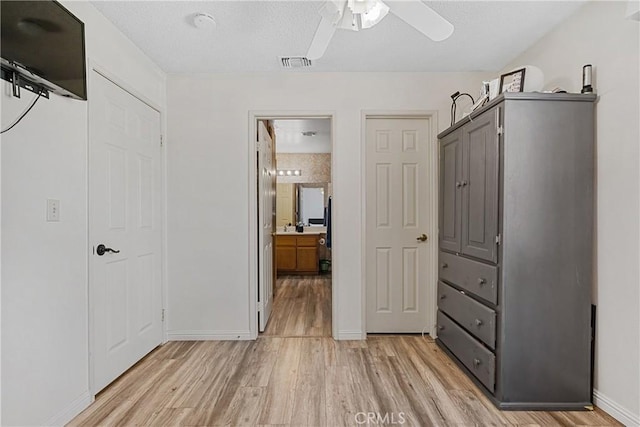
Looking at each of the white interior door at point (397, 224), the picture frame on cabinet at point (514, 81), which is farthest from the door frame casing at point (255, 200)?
the picture frame on cabinet at point (514, 81)

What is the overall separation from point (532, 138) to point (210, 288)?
2.65m

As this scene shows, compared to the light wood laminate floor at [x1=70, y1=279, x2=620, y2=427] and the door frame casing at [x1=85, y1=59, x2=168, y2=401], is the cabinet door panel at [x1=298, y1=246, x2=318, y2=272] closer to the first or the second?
the light wood laminate floor at [x1=70, y1=279, x2=620, y2=427]

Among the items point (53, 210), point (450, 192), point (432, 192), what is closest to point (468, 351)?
point (450, 192)

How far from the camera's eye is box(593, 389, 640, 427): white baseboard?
66.6 inches

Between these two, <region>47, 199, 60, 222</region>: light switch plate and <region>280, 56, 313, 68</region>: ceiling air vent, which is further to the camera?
<region>280, 56, 313, 68</region>: ceiling air vent

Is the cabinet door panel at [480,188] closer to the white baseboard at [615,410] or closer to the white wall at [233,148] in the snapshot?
the white wall at [233,148]

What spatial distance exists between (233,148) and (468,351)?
2414 millimetres

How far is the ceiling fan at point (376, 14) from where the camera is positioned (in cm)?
138

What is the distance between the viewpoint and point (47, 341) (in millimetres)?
1682

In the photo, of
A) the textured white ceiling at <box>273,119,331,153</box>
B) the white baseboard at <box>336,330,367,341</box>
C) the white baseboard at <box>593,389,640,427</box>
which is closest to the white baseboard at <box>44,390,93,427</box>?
the white baseboard at <box>336,330,367,341</box>

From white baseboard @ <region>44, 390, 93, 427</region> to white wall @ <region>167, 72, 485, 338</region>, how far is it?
1.01 m

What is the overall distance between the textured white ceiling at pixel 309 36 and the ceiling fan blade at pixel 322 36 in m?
0.41

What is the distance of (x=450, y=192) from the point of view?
2.59 metres

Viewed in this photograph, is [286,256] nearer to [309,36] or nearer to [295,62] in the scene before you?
[295,62]
